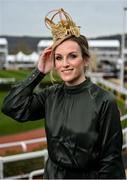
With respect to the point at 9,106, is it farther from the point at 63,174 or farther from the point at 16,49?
the point at 16,49

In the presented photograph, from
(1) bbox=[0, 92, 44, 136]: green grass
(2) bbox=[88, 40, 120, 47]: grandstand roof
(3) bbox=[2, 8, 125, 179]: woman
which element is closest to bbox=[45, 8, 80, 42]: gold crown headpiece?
(3) bbox=[2, 8, 125, 179]: woman

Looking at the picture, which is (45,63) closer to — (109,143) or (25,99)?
(25,99)

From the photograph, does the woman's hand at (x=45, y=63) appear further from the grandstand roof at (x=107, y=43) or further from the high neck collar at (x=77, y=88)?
the grandstand roof at (x=107, y=43)

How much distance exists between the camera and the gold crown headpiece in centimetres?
155

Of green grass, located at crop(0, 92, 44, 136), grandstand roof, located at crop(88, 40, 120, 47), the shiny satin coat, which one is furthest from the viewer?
grandstand roof, located at crop(88, 40, 120, 47)

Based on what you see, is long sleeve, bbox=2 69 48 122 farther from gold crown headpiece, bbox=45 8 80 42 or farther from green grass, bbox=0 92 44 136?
green grass, bbox=0 92 44 136

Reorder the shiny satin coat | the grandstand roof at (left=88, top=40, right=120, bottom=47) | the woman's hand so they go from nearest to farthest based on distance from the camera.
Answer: the shiny satin coat → the woman's hand → the grandstand roof at (left=88, top=40, right=120, bottom=47)

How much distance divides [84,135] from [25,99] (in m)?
0.35

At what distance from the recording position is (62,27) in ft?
5.15

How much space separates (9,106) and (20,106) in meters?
0.05

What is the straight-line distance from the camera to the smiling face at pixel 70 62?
1521 mm

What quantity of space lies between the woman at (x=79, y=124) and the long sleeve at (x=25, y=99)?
7 centimetres

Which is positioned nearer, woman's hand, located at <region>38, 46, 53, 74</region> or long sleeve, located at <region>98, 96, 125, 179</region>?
long sleeve, located at <region>98, 96, 125, 179</region>

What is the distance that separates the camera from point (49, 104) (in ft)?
5.27
